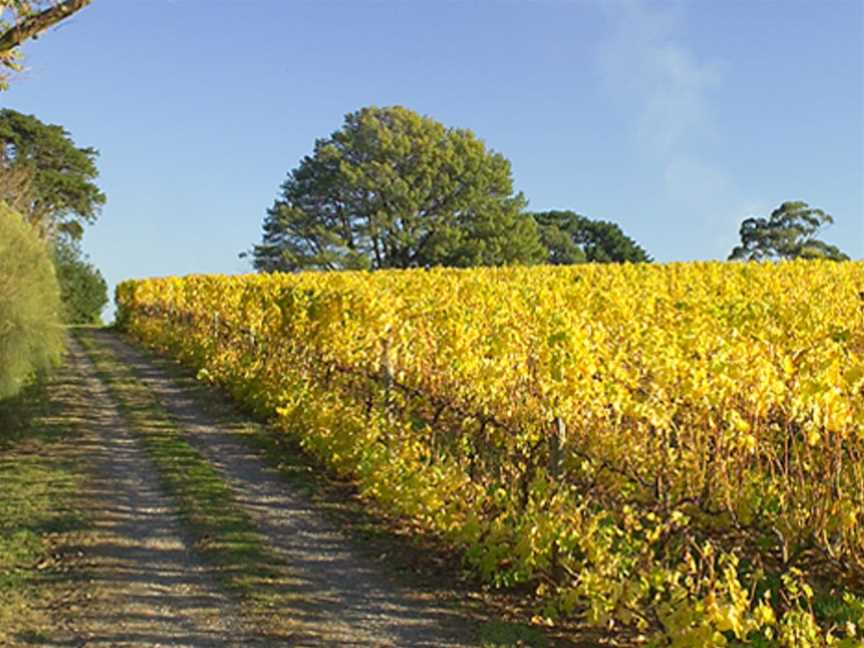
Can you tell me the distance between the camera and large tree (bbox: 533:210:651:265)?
62.1 m

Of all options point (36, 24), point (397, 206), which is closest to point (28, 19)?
point (36, 24)

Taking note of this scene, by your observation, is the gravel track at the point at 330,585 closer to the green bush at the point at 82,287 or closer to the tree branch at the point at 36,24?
Answer: the tree branch at the point at 36,24

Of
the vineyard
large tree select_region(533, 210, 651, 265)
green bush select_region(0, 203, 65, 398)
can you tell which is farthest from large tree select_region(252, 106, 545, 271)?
the vineyard

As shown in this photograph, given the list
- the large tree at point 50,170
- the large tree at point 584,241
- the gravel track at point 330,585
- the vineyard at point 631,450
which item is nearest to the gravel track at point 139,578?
the gravel track at point 330,585

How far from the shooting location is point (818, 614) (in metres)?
5.61

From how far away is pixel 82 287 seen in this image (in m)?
49.5

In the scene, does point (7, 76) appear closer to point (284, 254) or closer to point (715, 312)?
point (715, 312)

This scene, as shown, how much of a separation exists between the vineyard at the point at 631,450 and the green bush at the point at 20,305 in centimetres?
491

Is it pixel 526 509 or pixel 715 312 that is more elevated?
pixel 715 312

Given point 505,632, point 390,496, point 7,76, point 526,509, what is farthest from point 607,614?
point 7,76

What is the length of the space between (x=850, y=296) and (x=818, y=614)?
329 inches

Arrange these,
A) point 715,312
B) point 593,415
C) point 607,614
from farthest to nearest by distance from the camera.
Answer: point 715,312
point 593,415
point 607,614

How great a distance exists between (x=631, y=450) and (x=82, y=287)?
4780 centimetres

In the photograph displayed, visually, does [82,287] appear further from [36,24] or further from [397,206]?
[36,24]
